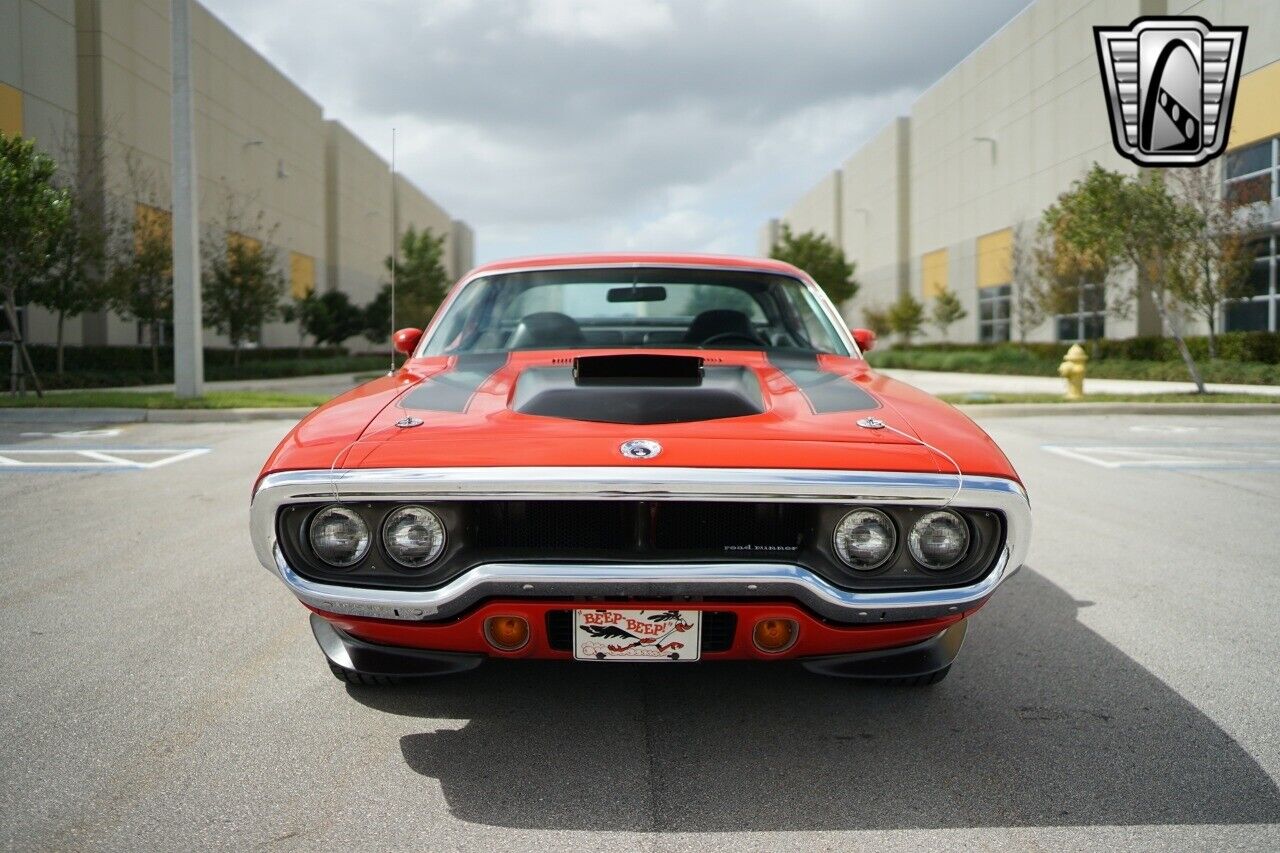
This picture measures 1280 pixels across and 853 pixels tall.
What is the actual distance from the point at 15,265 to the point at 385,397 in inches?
552

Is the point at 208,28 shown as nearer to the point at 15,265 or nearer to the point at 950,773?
the point at 15,265

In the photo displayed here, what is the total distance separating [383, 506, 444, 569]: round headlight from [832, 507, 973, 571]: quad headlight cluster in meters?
0.96

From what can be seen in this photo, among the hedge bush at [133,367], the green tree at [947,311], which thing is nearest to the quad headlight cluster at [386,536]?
the hedge bush at [133,367]

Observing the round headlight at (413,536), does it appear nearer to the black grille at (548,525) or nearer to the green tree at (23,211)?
the black grille at (548,525)

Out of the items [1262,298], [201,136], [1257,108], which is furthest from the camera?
[201,136]

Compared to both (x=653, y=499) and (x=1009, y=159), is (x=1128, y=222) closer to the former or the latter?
(x=653, y=499)

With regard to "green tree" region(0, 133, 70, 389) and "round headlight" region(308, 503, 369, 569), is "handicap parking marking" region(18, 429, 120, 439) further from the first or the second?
"round headlight" region(308, 503, 369, 569)

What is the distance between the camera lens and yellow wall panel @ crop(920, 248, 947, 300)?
44.8 m

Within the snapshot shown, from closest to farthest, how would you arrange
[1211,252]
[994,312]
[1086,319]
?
[1211,252]
[1086,319]
[994,312]

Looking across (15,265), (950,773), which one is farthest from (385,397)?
(15,265)

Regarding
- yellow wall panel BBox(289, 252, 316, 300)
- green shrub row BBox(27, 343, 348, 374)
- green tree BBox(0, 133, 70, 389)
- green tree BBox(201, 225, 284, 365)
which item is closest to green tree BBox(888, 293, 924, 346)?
yellow wall panel BBox(289, 252, 316, 300)

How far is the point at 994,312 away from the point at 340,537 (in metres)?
40.7

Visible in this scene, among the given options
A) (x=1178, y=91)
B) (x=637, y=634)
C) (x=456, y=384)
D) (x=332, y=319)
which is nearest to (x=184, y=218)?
(x=456, y=384)

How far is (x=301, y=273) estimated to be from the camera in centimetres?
3997
